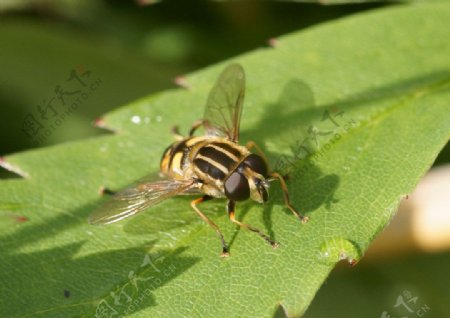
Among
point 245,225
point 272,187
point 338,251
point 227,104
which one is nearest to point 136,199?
point 245,225

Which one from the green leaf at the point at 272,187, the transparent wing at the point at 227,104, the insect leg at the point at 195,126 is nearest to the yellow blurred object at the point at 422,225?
the green leaf at the point at 272,187

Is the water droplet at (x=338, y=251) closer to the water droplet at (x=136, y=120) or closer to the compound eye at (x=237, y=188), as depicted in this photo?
the compound eye at (x=237, y=188)

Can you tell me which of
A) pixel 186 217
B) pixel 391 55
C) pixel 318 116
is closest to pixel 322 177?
pixel 318 116

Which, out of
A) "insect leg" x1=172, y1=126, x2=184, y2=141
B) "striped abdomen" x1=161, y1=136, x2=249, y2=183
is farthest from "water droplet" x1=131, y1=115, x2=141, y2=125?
"striped abdomen" x1=161, y1=136, x2=249, y2=183

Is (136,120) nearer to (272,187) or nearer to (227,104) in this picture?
(227,104)

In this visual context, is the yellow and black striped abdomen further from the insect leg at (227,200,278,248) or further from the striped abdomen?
the insect leg at (227,200,278,248)

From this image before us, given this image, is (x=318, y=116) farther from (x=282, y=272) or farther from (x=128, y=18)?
(x=128, y=18)
